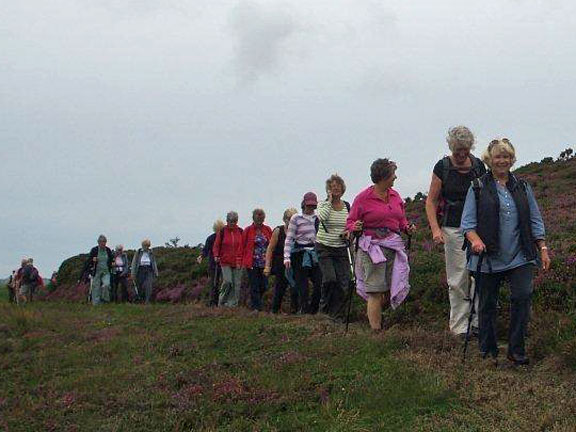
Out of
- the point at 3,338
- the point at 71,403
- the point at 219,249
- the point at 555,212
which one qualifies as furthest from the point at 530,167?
the point at 71,403

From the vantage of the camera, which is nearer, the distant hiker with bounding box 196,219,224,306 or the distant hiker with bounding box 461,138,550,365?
the distant hiker with bounding box 461,138,550,365

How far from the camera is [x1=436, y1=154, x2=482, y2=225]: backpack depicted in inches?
303

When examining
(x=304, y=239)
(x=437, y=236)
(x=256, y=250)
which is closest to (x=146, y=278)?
(x=256, y=250)

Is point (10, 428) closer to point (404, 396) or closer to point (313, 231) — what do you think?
point (404, 396)

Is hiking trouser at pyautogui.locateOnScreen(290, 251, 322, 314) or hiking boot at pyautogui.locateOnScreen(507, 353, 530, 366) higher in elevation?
hiking trouser at pyautogui.locateOnScreen(290, 251, 322, 314)

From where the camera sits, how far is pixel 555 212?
19.2m

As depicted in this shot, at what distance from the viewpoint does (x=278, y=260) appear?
12719 millimetres

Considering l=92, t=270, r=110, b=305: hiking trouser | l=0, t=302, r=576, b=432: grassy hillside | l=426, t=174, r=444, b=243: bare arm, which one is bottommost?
l=0, t=302, r=576, b=432: grassy hillside

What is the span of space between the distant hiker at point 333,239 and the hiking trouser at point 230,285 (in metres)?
4.10

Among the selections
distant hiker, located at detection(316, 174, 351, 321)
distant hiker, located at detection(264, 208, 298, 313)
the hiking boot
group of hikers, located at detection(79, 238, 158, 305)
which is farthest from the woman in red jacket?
the hiking boot

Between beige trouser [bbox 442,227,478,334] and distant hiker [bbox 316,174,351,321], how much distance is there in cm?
256

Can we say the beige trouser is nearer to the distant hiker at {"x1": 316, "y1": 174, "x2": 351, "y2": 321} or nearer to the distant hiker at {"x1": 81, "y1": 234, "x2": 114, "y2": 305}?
the distant hiker at {"x1": 316, "y1": 174, "x2": 351, "y2": 321}

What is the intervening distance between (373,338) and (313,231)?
4014mm

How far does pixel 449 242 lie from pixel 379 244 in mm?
960
